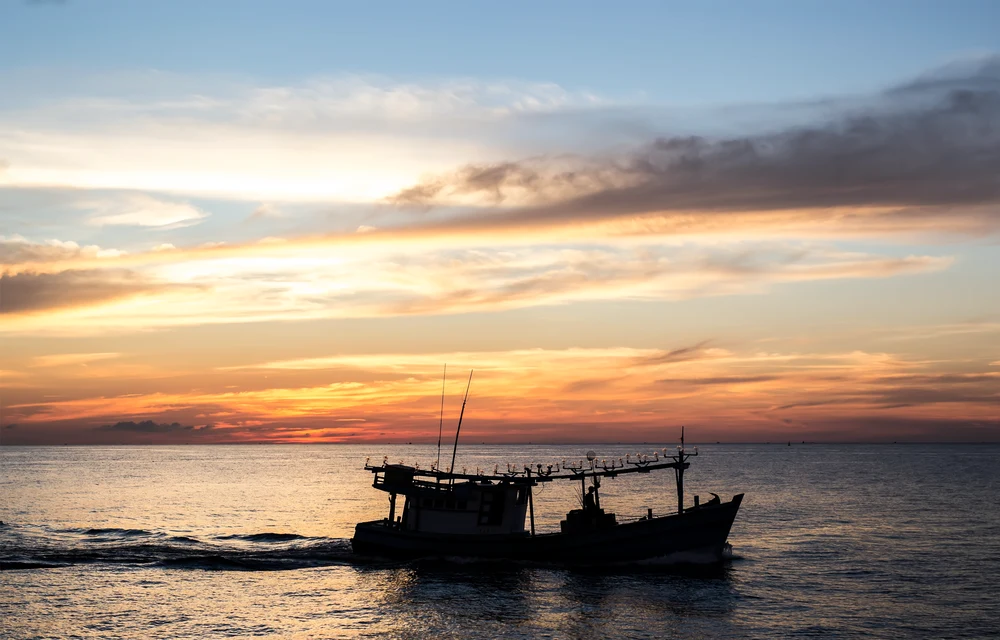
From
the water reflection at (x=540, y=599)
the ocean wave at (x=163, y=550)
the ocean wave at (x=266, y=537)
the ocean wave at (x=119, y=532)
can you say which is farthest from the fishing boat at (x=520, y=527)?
the ocean wave at (x=119, y=532)

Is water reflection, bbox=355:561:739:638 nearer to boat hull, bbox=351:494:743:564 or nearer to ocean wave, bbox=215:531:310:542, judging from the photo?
boat hull, bbox=351:494:743:564

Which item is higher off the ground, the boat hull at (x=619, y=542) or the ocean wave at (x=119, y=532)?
the boat hull at (x=619, y=542)

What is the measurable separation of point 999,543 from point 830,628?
3449cm

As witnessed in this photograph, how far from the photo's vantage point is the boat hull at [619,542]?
165ft

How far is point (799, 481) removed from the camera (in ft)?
494

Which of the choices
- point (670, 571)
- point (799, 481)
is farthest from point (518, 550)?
point (799, 481)

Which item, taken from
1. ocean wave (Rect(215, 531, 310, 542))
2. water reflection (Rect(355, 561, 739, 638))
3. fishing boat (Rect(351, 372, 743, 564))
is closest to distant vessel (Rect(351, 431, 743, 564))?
fishing boat (Rect(351, 372, 743, 564))

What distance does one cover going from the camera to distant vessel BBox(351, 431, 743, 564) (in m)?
50.3

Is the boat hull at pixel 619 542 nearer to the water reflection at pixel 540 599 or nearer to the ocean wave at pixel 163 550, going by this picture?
the water reflection at pixel 540 599

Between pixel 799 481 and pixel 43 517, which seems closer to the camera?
pixel 43 517

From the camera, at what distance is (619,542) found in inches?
1986

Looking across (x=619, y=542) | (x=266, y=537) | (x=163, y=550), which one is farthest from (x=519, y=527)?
(x=266, y=537)

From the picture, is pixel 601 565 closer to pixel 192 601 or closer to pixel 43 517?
pixel 192 601

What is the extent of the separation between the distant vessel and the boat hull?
0.18 ft
